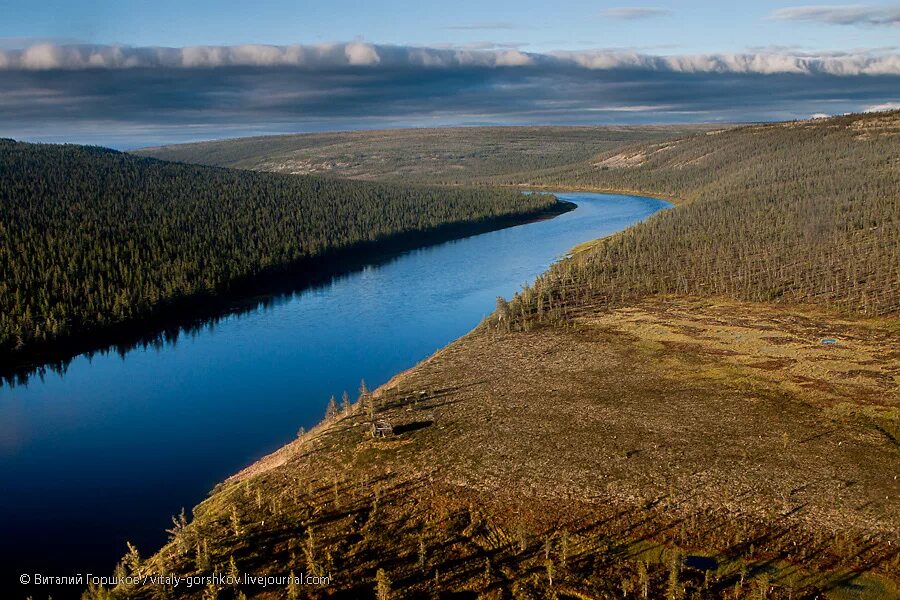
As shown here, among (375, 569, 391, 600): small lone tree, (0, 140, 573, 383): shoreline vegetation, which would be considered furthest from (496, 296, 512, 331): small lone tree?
(375, 569, 391, 600): small lone tree

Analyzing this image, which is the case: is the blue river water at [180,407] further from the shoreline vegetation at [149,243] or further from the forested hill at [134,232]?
the forested hill at [134,232]

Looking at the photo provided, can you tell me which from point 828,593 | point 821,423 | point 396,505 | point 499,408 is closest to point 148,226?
point 499,408

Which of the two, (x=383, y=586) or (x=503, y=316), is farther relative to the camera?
(x=503, y=316)

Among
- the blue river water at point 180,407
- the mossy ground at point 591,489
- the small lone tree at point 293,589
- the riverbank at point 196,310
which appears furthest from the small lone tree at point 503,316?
the small lone tree at point 293,589

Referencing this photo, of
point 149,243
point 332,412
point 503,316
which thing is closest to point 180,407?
point 332,412

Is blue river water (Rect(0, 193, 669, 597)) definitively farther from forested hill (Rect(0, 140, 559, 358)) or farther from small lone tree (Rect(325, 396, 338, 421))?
forested hill (Rect(0, 140, 559, 358))

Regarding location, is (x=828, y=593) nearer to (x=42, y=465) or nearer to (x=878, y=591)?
(x=878, y=591)

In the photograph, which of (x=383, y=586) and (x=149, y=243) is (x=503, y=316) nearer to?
(x=383, y=586)
